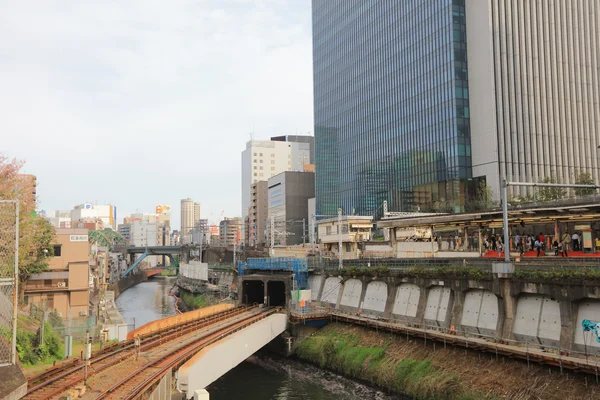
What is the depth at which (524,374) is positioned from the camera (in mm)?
28141

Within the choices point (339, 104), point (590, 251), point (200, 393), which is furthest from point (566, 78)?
point (200, 393)

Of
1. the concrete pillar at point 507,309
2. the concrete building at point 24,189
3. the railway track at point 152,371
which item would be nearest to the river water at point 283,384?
the railway track at point 152,371

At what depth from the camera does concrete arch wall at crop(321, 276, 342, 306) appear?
52703 mm

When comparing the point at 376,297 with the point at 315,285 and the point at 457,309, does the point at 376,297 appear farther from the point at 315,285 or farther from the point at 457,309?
the point at 315,285

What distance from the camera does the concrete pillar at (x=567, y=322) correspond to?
28372 mm

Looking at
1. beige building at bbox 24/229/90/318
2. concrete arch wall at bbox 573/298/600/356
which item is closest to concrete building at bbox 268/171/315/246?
beige building at bbox 24/229/90/318

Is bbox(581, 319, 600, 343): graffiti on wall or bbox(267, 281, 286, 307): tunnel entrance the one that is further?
bbox(267, 281, 286, 307): tunnel entrance

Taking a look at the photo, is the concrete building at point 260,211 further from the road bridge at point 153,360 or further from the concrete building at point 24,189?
the concrete building at point 24,189

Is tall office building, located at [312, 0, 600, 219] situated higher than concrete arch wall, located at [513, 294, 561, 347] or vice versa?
tall office building, located at [312, 0, 600, 219]

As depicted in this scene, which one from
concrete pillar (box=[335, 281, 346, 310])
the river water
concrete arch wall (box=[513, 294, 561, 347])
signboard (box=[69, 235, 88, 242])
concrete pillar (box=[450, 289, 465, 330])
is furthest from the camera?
signboard (box=[69, 235, 88, 242])

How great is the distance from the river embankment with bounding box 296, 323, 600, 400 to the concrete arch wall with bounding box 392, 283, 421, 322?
2.39 metres

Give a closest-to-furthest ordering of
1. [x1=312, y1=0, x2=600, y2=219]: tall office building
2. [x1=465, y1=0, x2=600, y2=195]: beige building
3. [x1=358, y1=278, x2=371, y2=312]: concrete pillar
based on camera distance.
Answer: [x1=358, y1=278, x2=371, y2=312]: concrete pillar
[x1=465, y1=0, x2=600, y2=195]: beige building
[x1=312, y1=0, x2=600, y2=219]: tall office building

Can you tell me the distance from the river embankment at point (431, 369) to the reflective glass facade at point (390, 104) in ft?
182

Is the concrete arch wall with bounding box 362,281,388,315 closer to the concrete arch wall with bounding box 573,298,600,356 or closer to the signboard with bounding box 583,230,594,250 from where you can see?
the signboard with bounding box 583,230,594,250
